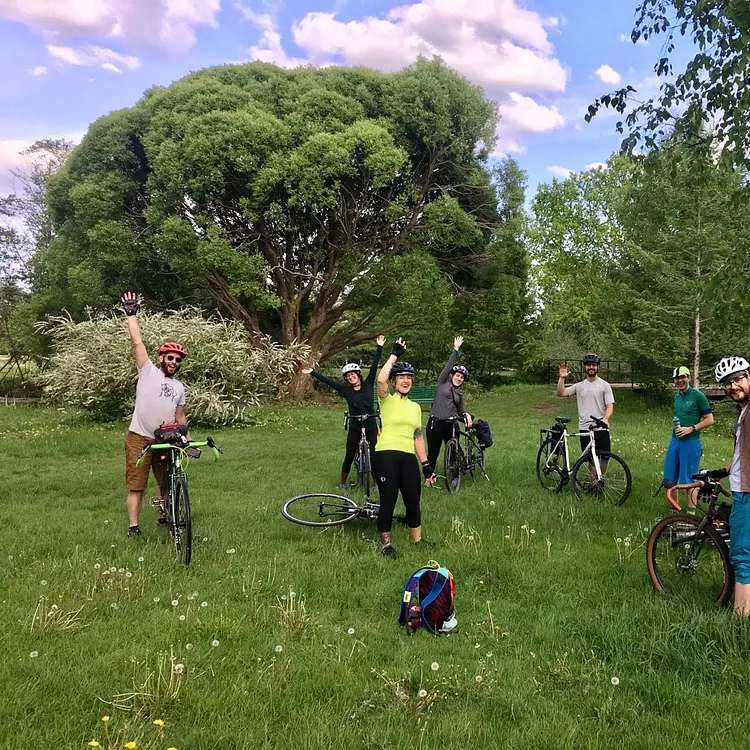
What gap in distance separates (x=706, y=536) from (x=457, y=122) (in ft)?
69.9

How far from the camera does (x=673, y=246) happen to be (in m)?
18.5

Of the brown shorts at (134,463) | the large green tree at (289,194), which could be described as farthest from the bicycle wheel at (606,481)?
the large green tree at (289,194)

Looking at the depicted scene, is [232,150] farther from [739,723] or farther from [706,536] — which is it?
[739,723]

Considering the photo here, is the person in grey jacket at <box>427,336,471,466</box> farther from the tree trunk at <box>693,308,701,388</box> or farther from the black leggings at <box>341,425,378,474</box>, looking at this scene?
the tree trunk at <box>693,308,701,388</box>

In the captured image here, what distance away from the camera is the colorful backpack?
4.17m

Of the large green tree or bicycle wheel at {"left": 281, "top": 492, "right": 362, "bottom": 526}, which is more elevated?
the large green tree

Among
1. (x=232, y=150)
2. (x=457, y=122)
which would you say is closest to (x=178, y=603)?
(x=232, y=150)

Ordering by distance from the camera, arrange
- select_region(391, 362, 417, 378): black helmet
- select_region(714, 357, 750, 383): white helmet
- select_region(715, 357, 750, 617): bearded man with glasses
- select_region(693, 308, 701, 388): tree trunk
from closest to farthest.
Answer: select_region(715, 357, 750, 617): bearded man with glasses < select_region(714, 357, 750, 383): white helmet < select_region(391, 362, 417, 378): black helmet < select_region(693, 308, 701, 388): tree trunk

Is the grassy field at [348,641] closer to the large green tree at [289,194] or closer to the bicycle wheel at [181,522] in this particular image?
the bicycle wheel at [181,522]

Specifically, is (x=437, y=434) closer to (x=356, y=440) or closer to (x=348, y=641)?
(x=356, y=440)

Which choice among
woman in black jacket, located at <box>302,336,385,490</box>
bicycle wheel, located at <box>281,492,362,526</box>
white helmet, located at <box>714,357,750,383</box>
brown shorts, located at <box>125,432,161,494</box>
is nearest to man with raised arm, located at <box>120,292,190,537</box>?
brown shorts, located at <box>125,432,161,494</box>

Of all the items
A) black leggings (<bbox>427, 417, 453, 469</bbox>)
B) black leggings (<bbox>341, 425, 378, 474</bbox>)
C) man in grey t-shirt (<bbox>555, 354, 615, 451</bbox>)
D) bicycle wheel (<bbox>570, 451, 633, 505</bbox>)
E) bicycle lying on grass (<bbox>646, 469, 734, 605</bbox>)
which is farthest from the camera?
black leggings (<bbox>427, 417, 453, 469</bbox>)

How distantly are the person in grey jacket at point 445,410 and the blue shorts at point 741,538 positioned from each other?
201 inches

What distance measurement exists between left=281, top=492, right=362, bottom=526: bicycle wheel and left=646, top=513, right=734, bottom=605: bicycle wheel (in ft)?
10.3
